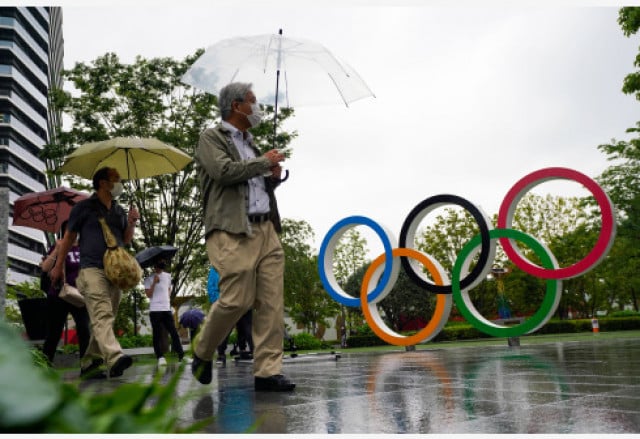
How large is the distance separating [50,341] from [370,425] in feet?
19.0

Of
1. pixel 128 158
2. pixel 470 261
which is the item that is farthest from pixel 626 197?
pixel 128 158

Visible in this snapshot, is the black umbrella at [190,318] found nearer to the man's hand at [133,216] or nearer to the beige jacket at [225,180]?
the man's hand at [133,216]

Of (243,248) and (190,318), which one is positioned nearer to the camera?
(243,248)

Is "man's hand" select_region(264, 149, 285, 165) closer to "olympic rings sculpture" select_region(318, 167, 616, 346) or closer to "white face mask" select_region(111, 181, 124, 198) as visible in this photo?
"white face mask" select_region(111, 181, 124, 198)

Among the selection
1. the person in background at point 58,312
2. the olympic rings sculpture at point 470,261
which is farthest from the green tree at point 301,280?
the person in background at point 58,312

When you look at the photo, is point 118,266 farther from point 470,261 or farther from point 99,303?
point 470,261

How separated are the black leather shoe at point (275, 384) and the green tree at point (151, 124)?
46.9ft

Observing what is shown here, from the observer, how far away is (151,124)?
19281 mm

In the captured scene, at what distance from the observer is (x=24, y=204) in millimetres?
10742

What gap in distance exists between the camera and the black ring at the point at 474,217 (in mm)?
12461

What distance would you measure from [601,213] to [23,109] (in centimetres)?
A: 7437

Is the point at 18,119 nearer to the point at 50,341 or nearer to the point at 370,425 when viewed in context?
the point at 50,341

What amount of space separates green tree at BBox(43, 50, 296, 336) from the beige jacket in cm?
1376

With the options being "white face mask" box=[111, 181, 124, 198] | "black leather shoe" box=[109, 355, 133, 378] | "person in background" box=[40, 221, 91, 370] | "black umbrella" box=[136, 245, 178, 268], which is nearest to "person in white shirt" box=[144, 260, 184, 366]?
"black umbrella" box=[136, 245, 178, 268]
